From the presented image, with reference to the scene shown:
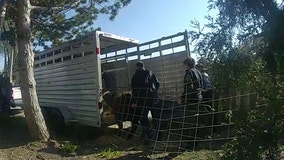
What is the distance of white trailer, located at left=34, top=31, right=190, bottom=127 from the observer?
9250mm

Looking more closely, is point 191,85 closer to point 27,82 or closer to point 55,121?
point 27,82

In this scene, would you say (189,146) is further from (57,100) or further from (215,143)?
(57,100)

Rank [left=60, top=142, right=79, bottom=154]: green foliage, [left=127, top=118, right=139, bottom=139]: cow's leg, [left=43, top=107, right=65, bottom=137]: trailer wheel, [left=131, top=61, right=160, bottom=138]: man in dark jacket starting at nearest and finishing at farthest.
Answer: [left=60, top=142, right=79, bottom=154]: green foliage, [left=131, top=61, right=160, bottom=138]: man in dark jacket, [left=127, top=118, right=139, bottom=139]: cow's leg, [left=43, top=107, right=65, bottom=137]: trailer wheel

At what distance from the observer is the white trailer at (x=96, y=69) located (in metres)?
9.25

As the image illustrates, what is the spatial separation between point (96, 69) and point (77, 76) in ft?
4.00

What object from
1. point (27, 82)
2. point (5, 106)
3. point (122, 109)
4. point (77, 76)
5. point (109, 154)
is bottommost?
point (109, 154)

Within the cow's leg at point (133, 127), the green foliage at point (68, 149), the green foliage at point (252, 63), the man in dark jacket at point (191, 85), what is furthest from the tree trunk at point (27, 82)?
the green foliage at point (252, 63)

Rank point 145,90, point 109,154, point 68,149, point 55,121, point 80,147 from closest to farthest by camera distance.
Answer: point 109,154 → point 68,149 → point 80,147 → point 145,90 → point 55,121

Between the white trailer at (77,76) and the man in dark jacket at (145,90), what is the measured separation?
2.89 feet

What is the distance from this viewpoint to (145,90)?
9.04 m

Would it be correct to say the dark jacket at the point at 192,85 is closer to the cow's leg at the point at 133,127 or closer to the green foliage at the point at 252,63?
the cow's leg at the point at 133,127

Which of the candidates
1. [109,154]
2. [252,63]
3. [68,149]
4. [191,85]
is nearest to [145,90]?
[191,85]

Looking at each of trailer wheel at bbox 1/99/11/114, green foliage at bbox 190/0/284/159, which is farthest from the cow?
trailer wheel at bbox 1/99/11/114

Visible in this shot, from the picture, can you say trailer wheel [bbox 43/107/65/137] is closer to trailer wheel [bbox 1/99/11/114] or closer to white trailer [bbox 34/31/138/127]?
white trailer [bbox 34/31/138/127]
